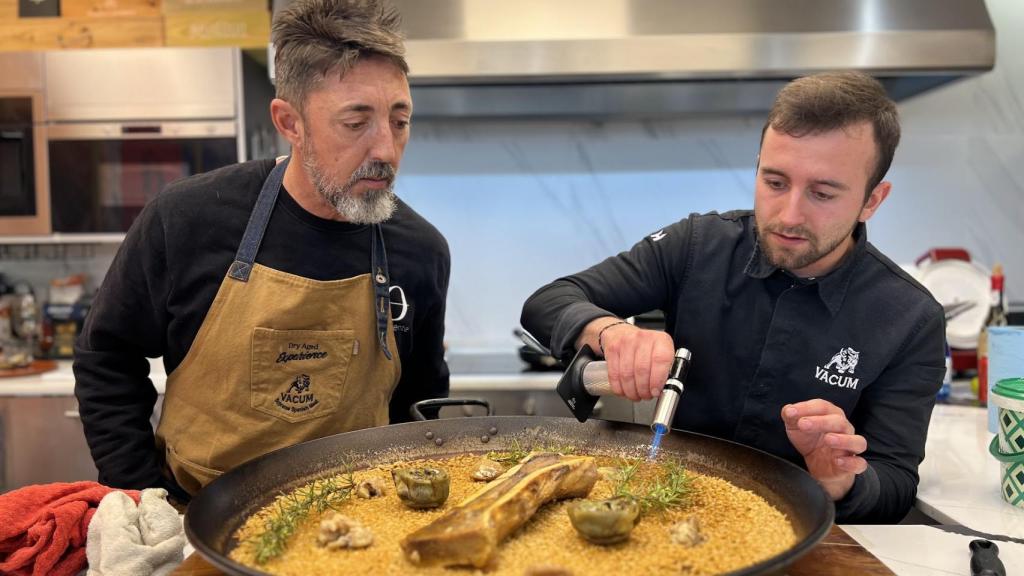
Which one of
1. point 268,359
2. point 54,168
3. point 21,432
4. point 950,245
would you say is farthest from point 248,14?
point 950,245

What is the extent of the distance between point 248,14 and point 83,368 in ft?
6.52

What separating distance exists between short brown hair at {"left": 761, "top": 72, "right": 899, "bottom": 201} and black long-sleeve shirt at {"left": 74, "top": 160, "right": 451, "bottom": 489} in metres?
0.95

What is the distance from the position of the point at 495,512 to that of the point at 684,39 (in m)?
2.25

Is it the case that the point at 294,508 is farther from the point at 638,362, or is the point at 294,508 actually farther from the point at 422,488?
the point at 638,362

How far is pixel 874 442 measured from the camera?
1625 mm

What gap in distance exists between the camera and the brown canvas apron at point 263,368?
5.69 feet

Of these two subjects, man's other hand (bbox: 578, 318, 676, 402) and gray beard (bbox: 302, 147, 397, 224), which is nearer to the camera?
man's other hand (bbox: 578, 318, 676, 402)

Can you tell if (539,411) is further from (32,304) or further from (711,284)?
(32,304)

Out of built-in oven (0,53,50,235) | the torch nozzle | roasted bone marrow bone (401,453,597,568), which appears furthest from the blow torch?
built-in oven (0,53,50,235)

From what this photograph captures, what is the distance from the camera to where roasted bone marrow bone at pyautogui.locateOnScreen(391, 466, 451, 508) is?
3.96 feet

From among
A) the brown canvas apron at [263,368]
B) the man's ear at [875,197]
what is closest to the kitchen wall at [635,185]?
the brown canvas apron at [263,368]

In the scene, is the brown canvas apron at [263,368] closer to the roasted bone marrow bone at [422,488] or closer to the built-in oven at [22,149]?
the roasted bone marrow bone at [422,488]

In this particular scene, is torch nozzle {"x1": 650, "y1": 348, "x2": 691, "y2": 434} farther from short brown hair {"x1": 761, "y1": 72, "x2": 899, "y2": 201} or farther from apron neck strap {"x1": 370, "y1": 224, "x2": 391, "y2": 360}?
apron neck strap {"x1": 370, "y1": 224, "x2": 391, "y2": 360}

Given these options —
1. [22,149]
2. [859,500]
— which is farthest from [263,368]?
[22,149]
